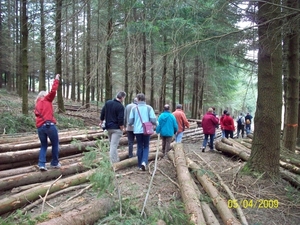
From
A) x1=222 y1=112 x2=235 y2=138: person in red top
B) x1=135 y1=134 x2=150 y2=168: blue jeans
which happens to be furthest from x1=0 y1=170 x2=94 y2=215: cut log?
x1=222 y1=112 x2=235 y2=138: person in red top

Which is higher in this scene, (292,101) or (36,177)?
(292,101)

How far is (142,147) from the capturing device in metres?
7.02

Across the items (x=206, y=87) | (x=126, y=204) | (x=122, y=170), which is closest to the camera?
(x=126, y=204)

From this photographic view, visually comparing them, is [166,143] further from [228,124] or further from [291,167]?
[228,124]

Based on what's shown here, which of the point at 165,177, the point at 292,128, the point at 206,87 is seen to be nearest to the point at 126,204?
the point at 165,177

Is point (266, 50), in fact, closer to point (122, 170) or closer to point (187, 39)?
point (187, 39)

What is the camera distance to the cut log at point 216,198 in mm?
4371

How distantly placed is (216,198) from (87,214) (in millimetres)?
2562

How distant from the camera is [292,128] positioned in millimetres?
9586

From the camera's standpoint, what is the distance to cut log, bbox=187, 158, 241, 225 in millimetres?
4371

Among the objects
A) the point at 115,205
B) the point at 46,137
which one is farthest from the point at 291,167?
the point at 46,137

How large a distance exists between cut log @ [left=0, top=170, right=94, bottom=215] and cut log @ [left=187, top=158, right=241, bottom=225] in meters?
2.43

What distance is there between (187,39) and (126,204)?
16.5 ft

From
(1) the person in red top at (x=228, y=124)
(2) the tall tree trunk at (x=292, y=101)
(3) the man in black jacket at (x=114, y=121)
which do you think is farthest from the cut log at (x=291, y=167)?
(1) the person in red top at (x=228, y=124)
